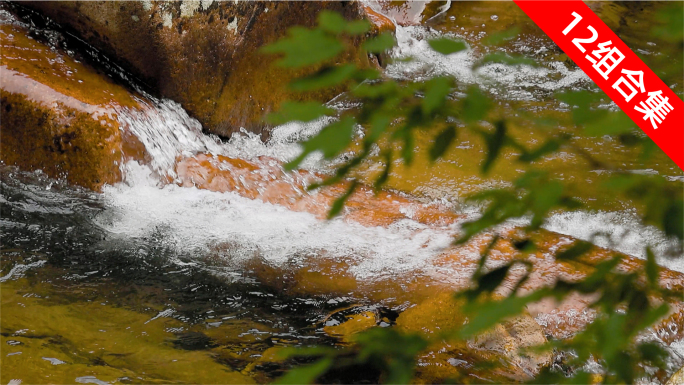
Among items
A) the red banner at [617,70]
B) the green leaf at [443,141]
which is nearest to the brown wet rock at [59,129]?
the red banner at [617,70]

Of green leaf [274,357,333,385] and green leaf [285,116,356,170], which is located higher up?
green leaf [285,116,356,170]

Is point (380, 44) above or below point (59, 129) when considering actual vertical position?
above

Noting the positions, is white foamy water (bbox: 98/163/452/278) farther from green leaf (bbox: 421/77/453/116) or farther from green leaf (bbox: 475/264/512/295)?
green leaf (bbox: 421/77/453/116)

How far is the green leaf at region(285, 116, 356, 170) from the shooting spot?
2.25ft

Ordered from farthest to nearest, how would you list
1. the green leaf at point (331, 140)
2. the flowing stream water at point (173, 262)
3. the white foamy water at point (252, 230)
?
the white foamy water at point (252, 230) → the flowing stream water at point (173, 262) → the green leaf at point (331, 140)

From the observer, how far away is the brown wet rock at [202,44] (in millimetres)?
5355

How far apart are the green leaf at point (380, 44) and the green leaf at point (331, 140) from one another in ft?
0.33

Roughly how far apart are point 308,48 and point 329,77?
4cm

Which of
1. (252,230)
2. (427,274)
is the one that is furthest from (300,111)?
(252,230)

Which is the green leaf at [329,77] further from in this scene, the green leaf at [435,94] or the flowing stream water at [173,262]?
the flowing stream water at [173,262]

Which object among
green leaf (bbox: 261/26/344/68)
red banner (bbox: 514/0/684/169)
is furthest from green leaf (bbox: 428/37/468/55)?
red banner (bbox: 514/0/684/169)

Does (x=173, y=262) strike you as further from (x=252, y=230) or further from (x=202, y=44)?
(x=202, y=44)

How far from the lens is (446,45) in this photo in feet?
2.63

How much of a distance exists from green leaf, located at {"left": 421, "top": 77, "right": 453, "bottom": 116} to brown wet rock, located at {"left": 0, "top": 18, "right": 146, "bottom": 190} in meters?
4.27
